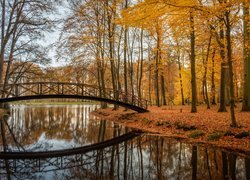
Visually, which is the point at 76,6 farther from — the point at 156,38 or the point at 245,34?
the point at 245,34

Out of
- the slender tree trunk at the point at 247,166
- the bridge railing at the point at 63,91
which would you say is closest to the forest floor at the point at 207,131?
the slender tree trunk at the point at 247,166

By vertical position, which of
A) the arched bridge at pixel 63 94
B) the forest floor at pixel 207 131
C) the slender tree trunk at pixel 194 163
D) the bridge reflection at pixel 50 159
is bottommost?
the bridge reflection at pixel 50 159

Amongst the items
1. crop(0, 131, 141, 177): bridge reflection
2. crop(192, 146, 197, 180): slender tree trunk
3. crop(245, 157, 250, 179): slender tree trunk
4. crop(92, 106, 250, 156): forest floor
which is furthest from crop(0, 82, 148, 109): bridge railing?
crop(245, 157, 250, 179): slender tree trunk

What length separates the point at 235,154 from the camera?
8.98 m

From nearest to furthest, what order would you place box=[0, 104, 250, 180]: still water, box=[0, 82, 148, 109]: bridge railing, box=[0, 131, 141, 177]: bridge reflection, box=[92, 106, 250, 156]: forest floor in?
box=[0, 104, 250, 180]: still water < box=[0, 131, 141, 177]: bridge reflection < box=[92, 106, 250, 156]: forest floor < box=[0, 82, 148, 109]: bridge railing

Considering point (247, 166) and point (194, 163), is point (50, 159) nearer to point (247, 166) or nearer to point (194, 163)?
point (194, 163)

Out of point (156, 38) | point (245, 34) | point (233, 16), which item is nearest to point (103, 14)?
point (156, 38)

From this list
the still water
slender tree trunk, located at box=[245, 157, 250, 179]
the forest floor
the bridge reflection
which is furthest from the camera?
the forest floor

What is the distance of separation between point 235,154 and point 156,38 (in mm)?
22365

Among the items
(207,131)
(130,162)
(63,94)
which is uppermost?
(63,94)

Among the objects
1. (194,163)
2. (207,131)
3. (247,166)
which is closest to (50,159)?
(194,163)

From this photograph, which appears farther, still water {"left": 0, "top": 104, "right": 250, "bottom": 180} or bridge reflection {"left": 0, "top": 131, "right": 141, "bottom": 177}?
bridge reflection {"left": 0, "top": 131, "right": 141, "bottom": 177}

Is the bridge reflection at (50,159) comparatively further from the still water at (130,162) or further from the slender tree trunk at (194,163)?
the slender tree trunk at (194,163)

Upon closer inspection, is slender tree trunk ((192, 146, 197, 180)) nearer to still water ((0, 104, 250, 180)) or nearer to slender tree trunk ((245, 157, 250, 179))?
still water ((0, 104, 250, 180))
